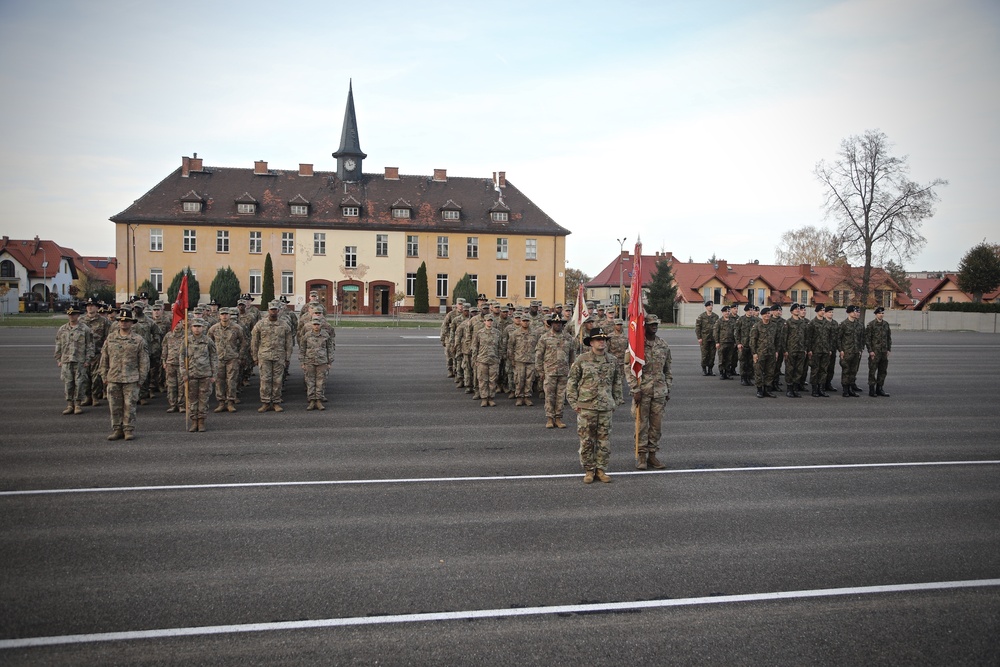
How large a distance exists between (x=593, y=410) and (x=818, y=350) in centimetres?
1159

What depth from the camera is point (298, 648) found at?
→ 518cm

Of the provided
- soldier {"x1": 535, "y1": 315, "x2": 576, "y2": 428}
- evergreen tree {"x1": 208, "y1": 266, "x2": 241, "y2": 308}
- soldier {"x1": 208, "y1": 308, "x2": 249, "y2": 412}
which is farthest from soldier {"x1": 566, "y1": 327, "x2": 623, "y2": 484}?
evergreen tree {"x1": 208, "y1": 266, "x2": 241, "y2": 308}

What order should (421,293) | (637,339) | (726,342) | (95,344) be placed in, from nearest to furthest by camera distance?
(637,339) < (95,344) < (726,342) < (421,293)

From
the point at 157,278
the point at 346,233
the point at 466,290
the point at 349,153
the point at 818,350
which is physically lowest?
the point at 818,350

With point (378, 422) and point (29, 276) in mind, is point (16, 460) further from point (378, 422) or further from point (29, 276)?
point (29, 276)

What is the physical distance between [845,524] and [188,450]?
9634 millimetres

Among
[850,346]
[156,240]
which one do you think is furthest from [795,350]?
[156,240]

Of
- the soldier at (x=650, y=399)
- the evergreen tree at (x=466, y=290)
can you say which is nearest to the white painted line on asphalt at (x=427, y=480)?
the soldier at (x=650, y=399)

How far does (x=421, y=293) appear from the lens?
60781mm

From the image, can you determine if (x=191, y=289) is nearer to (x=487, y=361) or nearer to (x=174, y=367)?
(x=174, y=367)

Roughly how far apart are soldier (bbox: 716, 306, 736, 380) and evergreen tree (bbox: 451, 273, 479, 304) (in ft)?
123

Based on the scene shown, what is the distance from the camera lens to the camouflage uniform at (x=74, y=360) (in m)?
14.8

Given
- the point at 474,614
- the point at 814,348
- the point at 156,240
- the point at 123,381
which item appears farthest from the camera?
the point at 156,240

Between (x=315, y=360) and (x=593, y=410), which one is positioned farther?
(x=315, y=360)
